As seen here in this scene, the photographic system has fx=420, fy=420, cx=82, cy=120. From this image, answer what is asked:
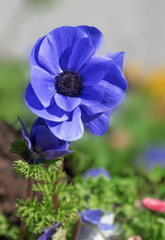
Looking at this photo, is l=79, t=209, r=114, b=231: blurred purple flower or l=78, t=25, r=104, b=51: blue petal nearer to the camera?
l=78, t=25, r=104, b=51: blue petal

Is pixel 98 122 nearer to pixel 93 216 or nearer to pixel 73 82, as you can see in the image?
pixel 73 82

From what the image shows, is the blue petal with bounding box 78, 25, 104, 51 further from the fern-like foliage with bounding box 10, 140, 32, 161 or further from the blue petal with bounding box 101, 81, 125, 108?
the fern-like foliage with bounding box 10, 140, 32, 161

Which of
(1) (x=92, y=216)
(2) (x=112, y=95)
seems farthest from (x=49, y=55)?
(1) (x=92, y=216)

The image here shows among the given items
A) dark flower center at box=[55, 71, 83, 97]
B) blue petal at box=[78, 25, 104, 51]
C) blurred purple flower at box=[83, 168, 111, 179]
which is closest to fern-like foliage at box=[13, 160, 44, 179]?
dark flower center at box=[55, 71, 83, 97]

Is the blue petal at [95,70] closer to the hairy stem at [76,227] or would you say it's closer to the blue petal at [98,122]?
the blue petal at [98,122]

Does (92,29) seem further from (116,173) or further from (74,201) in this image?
(116,173)
